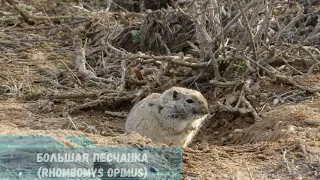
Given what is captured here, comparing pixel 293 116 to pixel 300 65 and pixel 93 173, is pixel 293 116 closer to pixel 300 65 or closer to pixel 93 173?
pixel 300 65

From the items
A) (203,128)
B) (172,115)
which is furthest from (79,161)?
(203,128)

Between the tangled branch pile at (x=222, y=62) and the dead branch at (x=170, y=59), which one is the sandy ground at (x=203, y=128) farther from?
the dead branch at (x=170, y=59)

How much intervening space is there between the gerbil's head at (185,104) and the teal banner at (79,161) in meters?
1.65

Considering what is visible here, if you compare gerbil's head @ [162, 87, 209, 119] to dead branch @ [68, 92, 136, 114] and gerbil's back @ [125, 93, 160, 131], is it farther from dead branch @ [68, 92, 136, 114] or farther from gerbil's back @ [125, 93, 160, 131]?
dead branch @ [68, 92, 136, 114]

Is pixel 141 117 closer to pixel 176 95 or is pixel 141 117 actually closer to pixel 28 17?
pixel 176 95

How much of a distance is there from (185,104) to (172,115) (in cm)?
18

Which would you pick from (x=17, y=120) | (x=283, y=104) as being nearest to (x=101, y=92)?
(x=17, y=120)

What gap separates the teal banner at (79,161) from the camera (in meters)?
4.20

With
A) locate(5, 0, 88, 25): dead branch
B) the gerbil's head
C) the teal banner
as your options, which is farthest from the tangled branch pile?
the teal banner

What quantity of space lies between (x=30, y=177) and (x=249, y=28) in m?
3.58

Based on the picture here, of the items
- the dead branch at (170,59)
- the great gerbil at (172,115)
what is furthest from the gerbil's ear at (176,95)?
the dead branch at (170,59)

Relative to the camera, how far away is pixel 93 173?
14.0ft

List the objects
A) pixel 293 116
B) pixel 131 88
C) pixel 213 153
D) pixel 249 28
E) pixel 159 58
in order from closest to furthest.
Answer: pixel 213 153, pixel 293 116, pixel 249 28, pixel 159 58, pixel 131 88

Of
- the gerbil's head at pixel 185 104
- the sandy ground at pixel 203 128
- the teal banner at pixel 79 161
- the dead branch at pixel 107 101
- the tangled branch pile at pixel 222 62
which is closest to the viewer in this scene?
the teal banner at pixel 79 161
